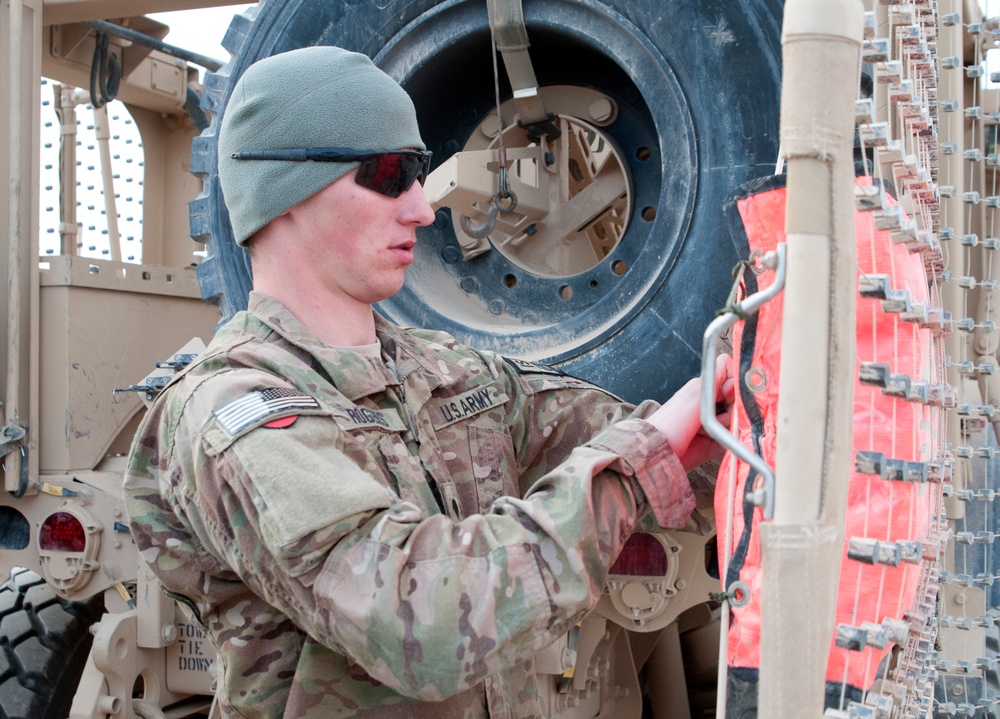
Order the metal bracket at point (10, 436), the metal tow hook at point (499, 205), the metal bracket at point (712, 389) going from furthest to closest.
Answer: the metal bracket at point (10, 436) → the metal tow hook at point (499, 205) → the metal bracket at point (712, 389)

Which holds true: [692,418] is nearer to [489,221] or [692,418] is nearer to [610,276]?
[610,276]

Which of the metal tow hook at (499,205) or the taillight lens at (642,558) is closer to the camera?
the taillight lens at (642,558)

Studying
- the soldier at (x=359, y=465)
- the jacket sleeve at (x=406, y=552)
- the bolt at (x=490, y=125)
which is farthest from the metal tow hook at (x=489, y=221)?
the jacket sleeve at (x=406, y=552)

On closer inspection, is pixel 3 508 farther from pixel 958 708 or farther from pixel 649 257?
pixel 958 708

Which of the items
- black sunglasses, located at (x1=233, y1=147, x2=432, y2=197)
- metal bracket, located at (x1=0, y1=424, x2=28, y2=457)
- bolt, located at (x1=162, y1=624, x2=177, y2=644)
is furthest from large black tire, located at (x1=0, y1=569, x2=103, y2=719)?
black sunglasses, located at (x1=233, y1=147, x2=432, y2=197)

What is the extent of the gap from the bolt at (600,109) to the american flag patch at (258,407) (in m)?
1.13

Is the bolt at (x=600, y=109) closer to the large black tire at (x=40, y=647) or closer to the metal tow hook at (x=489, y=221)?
the metal tow hook at (x=489, y=221)

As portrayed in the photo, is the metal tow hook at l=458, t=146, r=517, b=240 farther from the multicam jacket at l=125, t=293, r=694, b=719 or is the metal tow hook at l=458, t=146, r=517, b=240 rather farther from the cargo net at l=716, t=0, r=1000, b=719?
the cargo net at l=716, t=0, r=1000, b=719

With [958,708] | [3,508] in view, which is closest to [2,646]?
[3,508]

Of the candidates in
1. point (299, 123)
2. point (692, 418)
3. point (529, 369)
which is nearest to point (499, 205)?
point (529, 369)

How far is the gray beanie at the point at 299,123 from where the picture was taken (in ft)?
5.41

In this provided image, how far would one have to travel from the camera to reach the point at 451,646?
131cm

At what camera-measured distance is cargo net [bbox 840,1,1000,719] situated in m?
1.28

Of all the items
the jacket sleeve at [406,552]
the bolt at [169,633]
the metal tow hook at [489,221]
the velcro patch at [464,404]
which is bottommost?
the bolt at [169,633]
